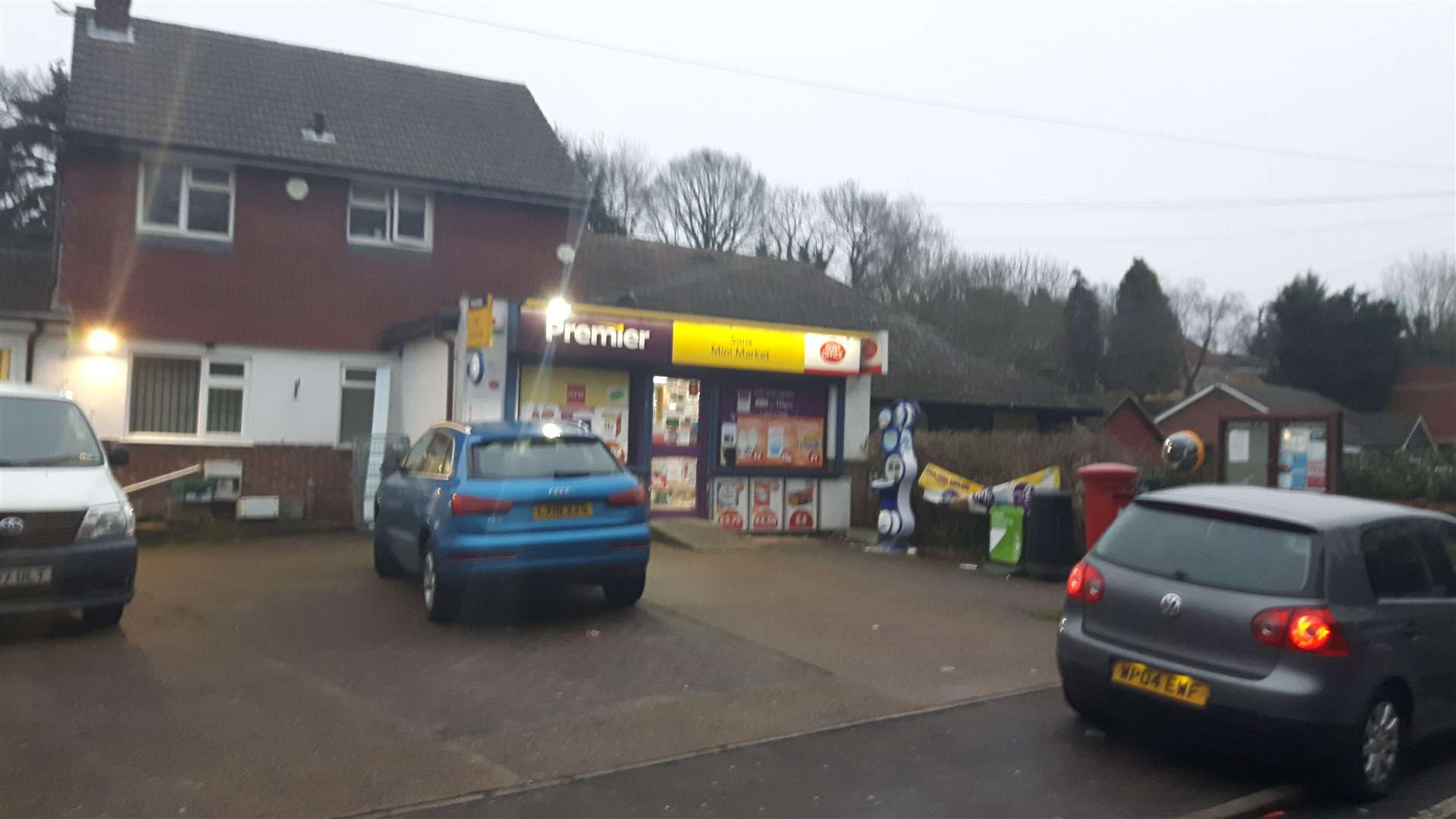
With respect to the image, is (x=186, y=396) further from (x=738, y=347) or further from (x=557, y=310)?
(x=738, y=347)

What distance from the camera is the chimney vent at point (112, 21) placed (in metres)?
17.9

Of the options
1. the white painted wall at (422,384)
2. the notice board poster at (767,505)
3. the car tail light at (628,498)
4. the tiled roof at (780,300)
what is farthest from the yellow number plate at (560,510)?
the tiled roof at (780,300)

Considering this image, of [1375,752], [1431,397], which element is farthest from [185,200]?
[1431,397]

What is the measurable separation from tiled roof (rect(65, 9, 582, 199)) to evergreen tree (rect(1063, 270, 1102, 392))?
37.4 meters

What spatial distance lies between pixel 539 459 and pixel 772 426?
758 cm

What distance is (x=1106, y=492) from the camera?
11.5 m

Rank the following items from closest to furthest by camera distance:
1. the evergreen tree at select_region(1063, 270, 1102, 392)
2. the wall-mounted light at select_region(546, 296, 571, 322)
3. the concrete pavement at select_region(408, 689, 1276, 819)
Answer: the concrete pavement at select_region(408, 689, 1276, 819)
the wall-mounted light at select_region(546, 296, 571, 322)
the evergreen tree at select_region(1063, 270, 1102, 392)

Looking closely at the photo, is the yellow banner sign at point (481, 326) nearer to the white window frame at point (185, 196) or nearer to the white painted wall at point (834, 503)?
the white window frame at point (185, 196)

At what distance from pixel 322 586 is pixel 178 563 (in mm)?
2634

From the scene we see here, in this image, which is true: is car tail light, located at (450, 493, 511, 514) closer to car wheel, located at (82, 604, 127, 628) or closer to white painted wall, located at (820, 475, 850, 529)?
car wheel, located at (82, 604, 127, 628)

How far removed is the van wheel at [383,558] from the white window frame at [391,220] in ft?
25.3

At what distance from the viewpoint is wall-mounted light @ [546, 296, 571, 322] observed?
1438 centimetres

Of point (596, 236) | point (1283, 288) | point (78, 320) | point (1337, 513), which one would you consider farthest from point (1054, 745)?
point (1283, 288)

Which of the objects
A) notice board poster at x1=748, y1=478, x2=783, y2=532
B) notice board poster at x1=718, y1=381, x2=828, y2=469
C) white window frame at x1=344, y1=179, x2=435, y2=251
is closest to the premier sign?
notice board poster at x1=718, y1=381, x2=828, y2=469
